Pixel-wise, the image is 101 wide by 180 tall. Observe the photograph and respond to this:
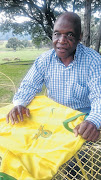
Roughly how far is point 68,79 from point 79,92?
157 millimetres

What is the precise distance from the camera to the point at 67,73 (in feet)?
4.55

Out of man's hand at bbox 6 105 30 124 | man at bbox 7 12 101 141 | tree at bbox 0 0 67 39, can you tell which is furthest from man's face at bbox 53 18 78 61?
tree at bbox 0 0 67 39

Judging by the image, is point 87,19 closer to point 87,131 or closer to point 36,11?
point 87,131

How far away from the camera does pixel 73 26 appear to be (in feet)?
4.12

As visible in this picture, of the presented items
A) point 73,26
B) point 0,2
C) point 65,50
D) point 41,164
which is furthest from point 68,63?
point 0,2

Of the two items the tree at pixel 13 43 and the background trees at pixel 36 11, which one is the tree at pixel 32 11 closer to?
the background trees at pixel 36 11

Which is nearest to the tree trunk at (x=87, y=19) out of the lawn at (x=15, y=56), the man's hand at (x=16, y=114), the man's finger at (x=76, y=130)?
the man's hand at (x=16, y=114)

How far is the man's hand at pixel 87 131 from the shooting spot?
33.6 inches

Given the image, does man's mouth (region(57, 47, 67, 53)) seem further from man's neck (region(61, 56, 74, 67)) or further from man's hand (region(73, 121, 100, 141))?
man's hand (region(73, 121, 100, 141))

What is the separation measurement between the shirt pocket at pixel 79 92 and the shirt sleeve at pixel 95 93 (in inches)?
3.0

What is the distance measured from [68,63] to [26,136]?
0.80 metres

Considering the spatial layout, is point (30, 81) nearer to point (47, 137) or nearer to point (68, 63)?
point (68, 63)

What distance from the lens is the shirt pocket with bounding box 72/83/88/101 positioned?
4.43 ft

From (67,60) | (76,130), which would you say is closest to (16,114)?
(76,130)
